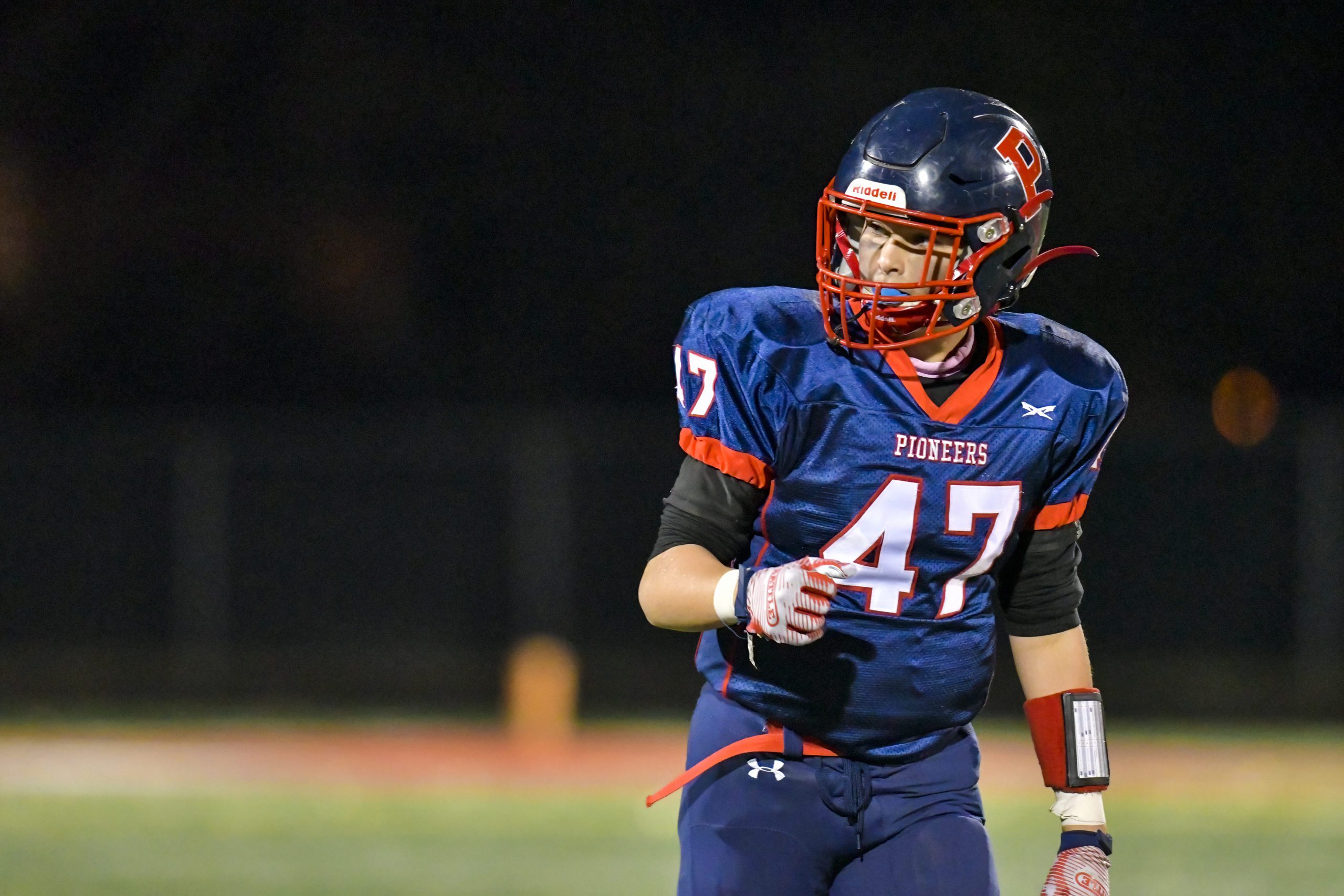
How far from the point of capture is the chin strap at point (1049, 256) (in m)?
2.63

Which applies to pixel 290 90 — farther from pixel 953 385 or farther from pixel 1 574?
pixel 953 385

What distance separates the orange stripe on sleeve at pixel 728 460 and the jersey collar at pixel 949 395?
0.25 metres

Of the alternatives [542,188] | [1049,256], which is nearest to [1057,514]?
[1049,256]

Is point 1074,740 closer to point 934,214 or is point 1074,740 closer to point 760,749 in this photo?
point 760,749

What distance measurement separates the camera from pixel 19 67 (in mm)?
16922

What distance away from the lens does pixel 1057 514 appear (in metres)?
2.62

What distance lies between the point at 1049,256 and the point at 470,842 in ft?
15.0

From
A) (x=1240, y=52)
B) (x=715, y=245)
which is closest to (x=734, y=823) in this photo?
(x=715, y=245)

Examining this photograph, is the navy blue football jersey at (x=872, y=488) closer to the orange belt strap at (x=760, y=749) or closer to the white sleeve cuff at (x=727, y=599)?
the orange belt strap at (x=760, y=749)

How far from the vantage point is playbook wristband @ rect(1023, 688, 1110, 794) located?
2615mm

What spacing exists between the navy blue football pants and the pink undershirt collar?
0.59m

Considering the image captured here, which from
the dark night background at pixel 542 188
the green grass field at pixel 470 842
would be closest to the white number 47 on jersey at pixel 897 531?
the green grass field at pixel 470 842

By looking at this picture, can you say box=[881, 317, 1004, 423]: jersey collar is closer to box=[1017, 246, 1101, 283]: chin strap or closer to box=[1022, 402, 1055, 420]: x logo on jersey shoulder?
box=[1022, 402, 1055, 420]: x logo on jersey shoulder

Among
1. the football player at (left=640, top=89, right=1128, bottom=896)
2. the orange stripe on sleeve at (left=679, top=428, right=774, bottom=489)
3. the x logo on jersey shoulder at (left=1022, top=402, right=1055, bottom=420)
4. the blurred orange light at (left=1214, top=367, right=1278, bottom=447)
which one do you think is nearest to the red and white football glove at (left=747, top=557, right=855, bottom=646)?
the football player at (left=640, top=89, right=1128, bottom=896)
